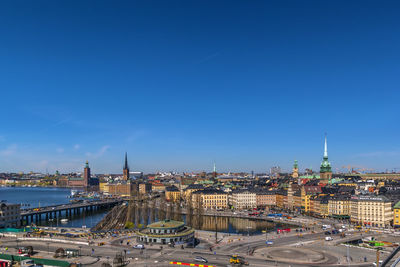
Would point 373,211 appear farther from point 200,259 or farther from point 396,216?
point 200,259

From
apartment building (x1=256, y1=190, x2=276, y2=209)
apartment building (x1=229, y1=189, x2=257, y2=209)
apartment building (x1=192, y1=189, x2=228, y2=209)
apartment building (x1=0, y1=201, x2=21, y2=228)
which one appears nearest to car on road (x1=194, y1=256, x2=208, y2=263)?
apartment building (x1=0, y1=201, x2=21, y2=228)

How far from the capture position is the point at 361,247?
217 feet

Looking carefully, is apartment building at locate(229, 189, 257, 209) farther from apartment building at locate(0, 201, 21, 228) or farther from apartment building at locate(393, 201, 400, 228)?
apartment building at locate(0, 201, 21, 228)

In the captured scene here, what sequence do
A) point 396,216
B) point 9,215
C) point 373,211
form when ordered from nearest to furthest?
point 9,215 < point 396,216 < point 373,211

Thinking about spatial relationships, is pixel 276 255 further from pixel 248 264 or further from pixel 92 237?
pixel 92 237

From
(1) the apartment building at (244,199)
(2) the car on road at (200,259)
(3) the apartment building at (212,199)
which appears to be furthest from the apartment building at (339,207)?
(2) the car on road at (200,259)

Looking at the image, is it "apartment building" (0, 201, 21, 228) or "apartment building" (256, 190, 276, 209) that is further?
"apartment building" (256, 190, 276, 209)

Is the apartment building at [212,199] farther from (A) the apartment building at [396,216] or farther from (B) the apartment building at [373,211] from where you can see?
(A) the apartment building at [396,216]

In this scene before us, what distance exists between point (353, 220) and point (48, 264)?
311 feet

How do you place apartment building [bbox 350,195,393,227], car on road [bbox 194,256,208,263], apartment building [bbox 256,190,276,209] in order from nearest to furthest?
car on road [bbox 194,256,208,263], apartment building [bbox 350,195,393,227], apartment building [bbox 256,190,276,209]

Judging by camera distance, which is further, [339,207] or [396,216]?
[339,207]

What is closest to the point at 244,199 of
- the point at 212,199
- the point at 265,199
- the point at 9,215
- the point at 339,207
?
the point at 265,199

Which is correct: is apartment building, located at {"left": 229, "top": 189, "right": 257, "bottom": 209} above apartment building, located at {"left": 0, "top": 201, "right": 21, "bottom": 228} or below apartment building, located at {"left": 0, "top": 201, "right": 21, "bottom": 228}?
below

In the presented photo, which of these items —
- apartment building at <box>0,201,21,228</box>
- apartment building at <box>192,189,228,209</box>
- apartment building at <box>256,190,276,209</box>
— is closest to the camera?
apartment building at <box>0,201,21,228</box>
